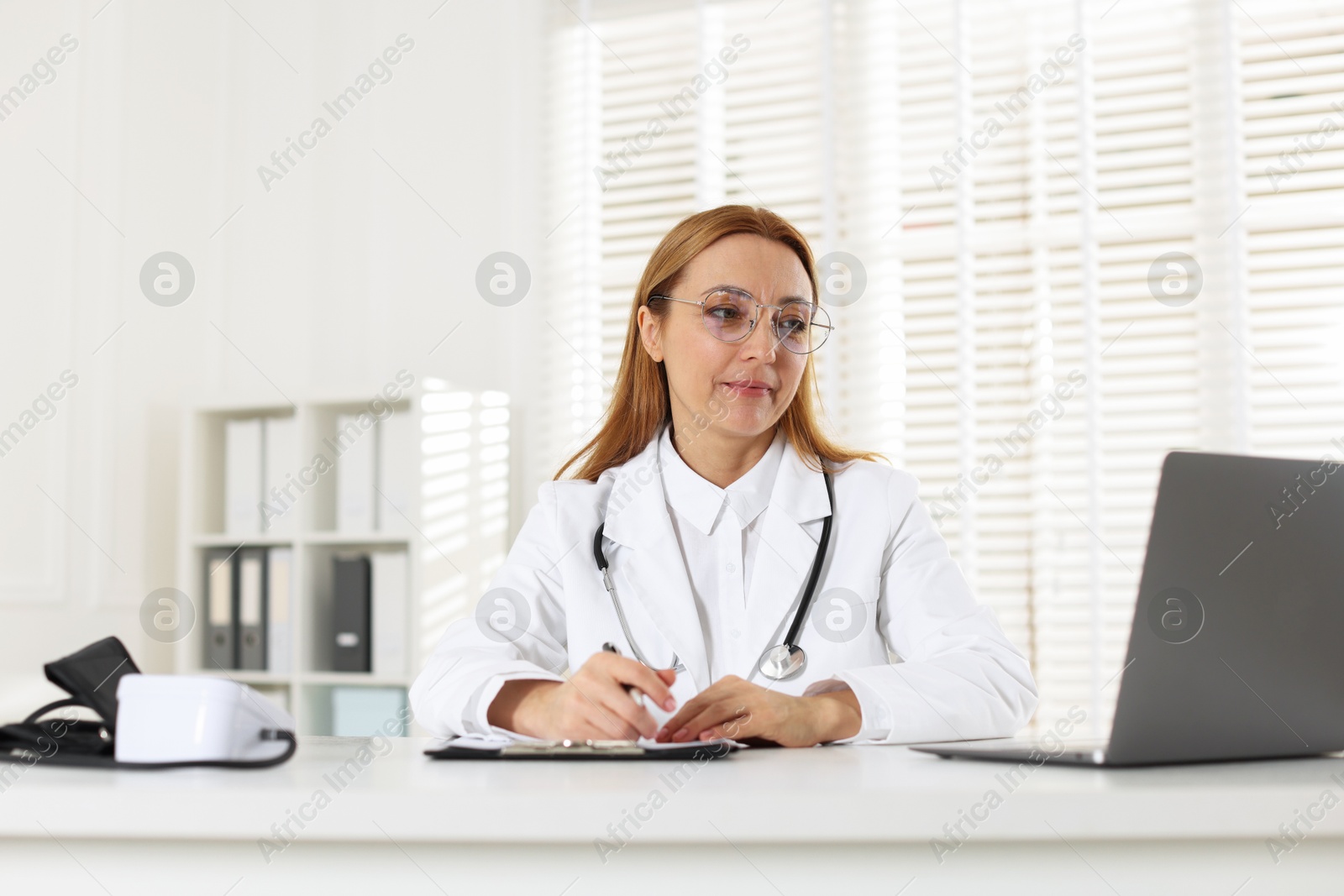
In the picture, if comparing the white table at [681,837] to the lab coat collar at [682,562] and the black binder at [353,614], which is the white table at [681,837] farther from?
the black binder at [353,614]

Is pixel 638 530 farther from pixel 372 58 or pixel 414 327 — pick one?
pixel 372 58

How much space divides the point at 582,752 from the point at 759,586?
29.6 inches

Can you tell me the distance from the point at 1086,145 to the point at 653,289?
1947 millimetres

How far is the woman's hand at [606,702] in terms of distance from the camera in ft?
3.52

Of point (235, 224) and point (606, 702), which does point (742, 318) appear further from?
point (235, 224)

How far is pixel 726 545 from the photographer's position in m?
1.73

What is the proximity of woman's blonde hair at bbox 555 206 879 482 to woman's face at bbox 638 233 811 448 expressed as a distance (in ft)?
0.07

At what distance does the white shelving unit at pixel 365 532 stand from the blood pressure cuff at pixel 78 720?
6.72 feet

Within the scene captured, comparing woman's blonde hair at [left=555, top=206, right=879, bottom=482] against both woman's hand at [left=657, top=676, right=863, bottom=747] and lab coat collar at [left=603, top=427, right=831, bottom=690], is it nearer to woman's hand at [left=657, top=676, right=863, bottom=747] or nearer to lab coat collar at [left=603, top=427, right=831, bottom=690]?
lab coat collar at [left=603, top=427, right=831, bottom=690]

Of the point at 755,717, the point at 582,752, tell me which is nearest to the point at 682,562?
the point at 755,717

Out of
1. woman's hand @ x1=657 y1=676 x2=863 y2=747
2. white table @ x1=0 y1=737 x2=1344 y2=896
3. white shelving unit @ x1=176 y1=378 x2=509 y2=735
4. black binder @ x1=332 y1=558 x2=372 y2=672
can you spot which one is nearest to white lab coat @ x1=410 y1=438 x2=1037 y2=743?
woman's hand @ x1=657 y1=676 x2=863 y2=747

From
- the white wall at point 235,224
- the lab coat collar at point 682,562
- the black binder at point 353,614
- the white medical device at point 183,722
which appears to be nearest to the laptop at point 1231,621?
the white medical device at point 183,722

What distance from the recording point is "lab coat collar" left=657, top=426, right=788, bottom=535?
5.78 ft

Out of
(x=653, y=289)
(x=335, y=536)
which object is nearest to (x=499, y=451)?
(x=335, y=536)
